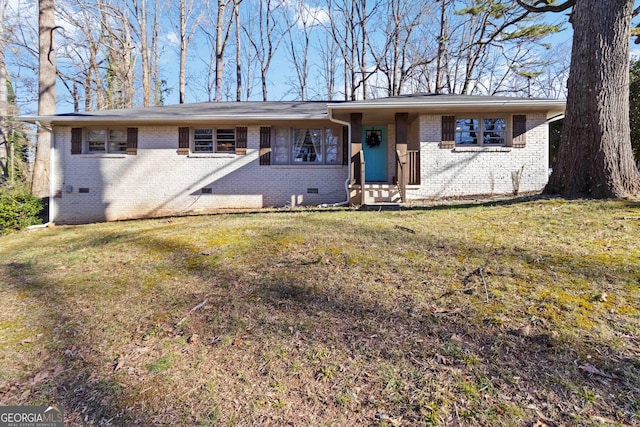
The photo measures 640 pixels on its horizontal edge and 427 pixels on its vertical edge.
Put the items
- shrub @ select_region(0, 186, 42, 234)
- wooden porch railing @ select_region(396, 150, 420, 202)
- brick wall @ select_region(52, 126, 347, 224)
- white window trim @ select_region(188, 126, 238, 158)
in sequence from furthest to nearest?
white window trim @ select_region(188, 126, 238, 158), brick wall @ select_region(52, 126, 347, 224), wooden porch railing @ select_region(396, 150, 420, 202), shrub @ select_region(0, 186, 42, 234)

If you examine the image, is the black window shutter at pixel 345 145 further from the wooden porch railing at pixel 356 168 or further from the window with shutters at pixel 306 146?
the wooden porch railing at pixel 356 168

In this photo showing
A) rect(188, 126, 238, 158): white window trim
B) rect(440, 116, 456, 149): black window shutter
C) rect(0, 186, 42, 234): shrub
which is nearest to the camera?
rect(0, 186, 42, 234): shrub

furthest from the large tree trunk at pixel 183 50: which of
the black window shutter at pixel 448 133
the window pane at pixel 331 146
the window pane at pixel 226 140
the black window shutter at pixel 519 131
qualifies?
the black window shutter at pixel 519 131

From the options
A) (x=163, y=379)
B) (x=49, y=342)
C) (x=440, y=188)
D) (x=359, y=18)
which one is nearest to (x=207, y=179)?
(x=440, y=188)

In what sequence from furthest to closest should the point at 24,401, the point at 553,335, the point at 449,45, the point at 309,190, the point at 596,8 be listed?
the point at 449,45 → the point at 309,190 → the point at 596,8 → the point at 553,335 → the point at 24,401

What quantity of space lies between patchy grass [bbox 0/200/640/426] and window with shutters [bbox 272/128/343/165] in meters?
6.53

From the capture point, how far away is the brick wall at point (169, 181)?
1025 centimetres

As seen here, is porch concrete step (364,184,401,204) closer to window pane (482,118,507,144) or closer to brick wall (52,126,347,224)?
brick wall (52,126,347,224)

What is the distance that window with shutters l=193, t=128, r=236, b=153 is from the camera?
34.5 feet

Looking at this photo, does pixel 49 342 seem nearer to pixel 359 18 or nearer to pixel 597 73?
pixel 597 73

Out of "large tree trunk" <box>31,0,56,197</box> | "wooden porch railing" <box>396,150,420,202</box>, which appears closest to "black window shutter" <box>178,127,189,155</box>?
"large tree trunk" <box>31,0,56,197</box>

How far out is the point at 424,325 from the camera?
95.9 inches

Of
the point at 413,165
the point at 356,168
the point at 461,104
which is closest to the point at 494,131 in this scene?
the point at 461,104

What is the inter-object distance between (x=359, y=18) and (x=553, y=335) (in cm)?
2196
